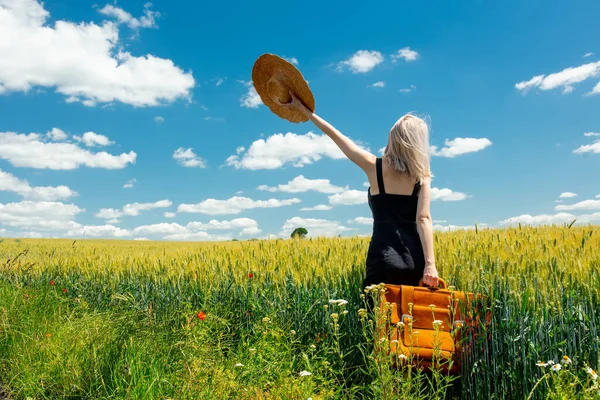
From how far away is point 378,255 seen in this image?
4.12 m

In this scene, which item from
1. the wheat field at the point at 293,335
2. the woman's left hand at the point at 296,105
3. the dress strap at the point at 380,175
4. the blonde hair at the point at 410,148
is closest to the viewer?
the wheat field at the point at 293,335

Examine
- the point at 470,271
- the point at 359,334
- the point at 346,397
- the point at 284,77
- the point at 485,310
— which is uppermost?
the point at 284,77

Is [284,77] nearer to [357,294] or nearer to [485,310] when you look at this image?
[357,294]

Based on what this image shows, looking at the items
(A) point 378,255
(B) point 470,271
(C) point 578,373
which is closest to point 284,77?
(A) point 378,255

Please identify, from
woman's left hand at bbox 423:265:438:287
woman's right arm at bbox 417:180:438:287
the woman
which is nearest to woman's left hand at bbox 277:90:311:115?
the woman

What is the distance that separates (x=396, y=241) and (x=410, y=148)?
2.54ft

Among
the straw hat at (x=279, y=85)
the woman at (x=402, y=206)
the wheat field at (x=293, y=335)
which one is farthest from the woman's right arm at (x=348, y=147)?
the wheat field at (x=293, y=335)

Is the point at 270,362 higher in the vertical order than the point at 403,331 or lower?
lower

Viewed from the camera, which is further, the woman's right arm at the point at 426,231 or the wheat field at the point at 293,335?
the woman's right arm at the point at 426,231

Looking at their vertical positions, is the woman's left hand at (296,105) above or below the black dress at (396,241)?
above

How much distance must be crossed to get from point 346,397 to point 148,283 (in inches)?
140

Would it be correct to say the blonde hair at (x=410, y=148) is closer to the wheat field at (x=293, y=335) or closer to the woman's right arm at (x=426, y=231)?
the woman's right arm at (x=426, y=231)

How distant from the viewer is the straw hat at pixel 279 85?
5043 millimetres

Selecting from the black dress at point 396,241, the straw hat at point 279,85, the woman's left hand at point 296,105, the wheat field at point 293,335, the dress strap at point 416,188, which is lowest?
the wheat field at point 293,335
